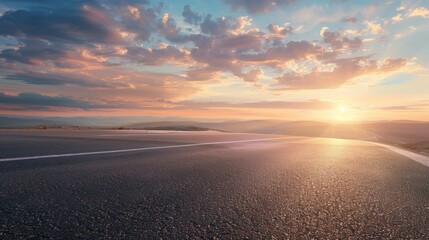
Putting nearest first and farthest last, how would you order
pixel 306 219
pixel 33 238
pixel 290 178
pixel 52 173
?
pixel 33 238, pixel 306 219, pixel 52 173, pixel 290 178

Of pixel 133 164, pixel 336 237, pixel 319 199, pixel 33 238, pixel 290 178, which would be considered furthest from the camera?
pixel 133 164

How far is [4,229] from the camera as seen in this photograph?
1685mm

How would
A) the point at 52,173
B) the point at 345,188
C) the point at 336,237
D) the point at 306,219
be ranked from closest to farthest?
the point at 336,237, the point at 306,219, the point at 345,188, the point at 52,173

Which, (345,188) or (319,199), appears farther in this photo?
(345,188)

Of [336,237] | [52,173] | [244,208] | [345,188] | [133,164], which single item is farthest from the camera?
[133,164]

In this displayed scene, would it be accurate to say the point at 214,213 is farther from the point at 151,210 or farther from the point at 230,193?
the point at 230,193

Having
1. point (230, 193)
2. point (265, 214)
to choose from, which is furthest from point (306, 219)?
point (230, 193)

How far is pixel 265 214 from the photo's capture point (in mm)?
2164

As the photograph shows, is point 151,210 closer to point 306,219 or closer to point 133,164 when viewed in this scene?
point 306,219

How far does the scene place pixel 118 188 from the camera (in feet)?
9.41

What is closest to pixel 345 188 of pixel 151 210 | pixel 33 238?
pixel 151 210

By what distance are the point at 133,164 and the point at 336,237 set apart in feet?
11.1

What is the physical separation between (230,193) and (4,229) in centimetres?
176

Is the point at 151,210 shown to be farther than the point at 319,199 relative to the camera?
No
